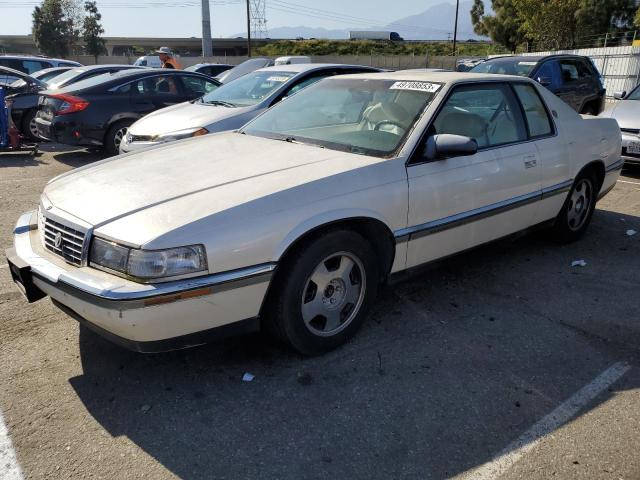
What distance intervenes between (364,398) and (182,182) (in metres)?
1.53

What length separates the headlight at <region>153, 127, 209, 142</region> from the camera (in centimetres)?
642

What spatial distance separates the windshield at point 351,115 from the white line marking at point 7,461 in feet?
7.84

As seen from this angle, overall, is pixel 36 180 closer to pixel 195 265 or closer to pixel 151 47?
pixel 195 265

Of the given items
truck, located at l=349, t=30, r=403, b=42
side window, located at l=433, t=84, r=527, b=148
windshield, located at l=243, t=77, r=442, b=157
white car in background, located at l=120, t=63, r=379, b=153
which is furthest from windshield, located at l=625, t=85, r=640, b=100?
truck, located at l=349, t=30, r=403, b=42

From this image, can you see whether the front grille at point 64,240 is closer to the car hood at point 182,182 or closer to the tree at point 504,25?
the car hood at point 182,182

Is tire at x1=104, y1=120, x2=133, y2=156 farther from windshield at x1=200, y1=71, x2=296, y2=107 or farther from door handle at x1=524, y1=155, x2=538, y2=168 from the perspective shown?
door handle at x1=524, y1=155, x2=538, y2=168

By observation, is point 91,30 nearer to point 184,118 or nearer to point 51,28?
point 51,28

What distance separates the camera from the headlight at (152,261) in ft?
8.21

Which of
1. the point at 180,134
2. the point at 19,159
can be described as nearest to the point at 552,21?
the point at 19,159

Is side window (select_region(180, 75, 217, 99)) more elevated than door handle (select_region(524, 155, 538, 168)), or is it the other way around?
side window (select_region(180, 75, 217, 99))

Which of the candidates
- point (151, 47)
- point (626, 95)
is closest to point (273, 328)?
point (626, 95)

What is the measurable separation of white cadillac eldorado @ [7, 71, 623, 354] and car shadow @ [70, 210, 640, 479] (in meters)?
0.31

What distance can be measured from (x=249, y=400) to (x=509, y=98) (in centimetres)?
306

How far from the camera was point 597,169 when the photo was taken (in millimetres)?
5234
